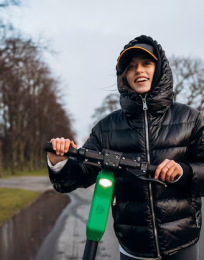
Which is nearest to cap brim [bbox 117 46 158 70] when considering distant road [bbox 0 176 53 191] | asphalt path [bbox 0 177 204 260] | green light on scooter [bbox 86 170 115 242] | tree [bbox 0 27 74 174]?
green light on scooter [bbox 86 170 115 242]

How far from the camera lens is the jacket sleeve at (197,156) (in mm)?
1872

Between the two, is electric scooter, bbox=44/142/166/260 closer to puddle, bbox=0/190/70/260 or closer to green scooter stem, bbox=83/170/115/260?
green scooter stem, bbox=83/170/115/260

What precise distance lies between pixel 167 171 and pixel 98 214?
43cm

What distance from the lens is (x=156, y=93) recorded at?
2014mm

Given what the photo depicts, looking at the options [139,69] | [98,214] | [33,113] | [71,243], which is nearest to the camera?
[98,214]

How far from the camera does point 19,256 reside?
5117 millimetres

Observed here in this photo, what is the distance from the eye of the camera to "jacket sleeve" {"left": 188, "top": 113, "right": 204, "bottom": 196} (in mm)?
1872

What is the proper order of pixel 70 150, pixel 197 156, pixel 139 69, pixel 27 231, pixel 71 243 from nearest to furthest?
pixel 70 150
pixel 197 156
pixel 139 69
pixel 71 243
pixel 27 231

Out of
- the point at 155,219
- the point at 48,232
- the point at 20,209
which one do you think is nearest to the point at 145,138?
the point at 155,219

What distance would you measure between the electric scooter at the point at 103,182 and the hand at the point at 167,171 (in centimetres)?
3

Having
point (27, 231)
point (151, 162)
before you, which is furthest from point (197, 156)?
point (27, 231)

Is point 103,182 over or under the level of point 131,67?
under

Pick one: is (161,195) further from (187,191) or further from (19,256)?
(19,256)

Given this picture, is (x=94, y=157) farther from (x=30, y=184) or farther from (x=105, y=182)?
(x=30, y=184)
